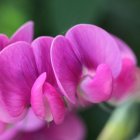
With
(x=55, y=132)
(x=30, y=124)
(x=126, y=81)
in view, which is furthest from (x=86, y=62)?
(x=55, y=132)

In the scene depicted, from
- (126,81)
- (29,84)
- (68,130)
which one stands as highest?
(29,84)

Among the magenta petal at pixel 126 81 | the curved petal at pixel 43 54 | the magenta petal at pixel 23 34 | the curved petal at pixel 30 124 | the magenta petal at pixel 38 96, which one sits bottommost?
the curved petal at pixel 30 124

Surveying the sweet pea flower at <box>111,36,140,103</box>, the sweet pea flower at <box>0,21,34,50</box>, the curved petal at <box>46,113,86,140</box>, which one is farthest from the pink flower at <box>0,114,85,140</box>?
the sweet pea flower at <box>0,21,34,50</box>

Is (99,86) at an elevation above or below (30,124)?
above

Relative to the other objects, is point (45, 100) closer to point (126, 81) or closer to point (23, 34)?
point (23, 34)

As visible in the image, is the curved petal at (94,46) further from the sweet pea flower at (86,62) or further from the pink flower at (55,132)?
the pink flower at (55,132)

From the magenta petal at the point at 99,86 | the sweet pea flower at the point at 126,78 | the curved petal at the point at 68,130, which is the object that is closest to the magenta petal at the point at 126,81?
the sweet pea flower at the point at 126,78

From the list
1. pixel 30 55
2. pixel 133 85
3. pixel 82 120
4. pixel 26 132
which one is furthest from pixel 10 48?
pixel 82 120
